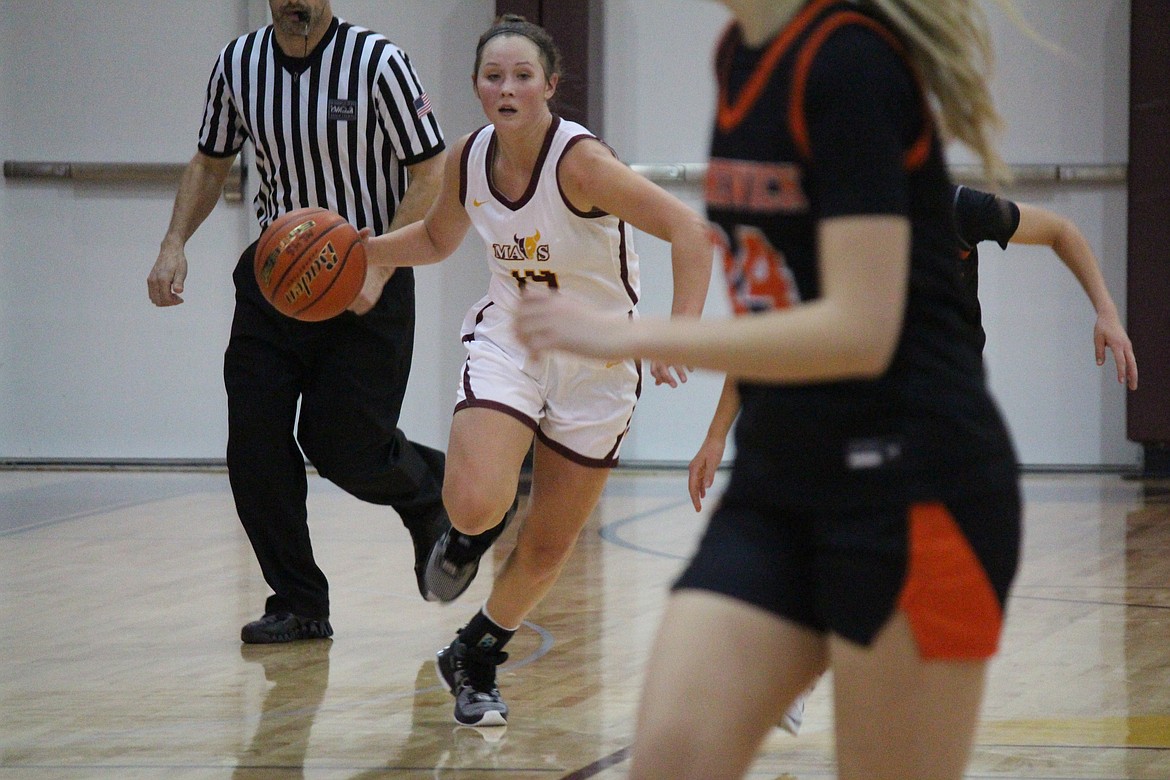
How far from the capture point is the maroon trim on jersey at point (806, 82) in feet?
5.04

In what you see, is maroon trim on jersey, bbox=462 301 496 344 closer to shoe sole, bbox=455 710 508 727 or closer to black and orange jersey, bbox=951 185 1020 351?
shoe sole, bbox=455 710 508 727

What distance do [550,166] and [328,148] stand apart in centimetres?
127

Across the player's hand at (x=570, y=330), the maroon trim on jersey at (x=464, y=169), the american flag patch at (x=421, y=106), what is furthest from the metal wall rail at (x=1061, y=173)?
the player's hand at (x=570, y=330)

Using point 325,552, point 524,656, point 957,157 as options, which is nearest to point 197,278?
point 325,552

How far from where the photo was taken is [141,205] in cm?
891

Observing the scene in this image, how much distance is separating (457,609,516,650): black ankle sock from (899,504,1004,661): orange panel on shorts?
84.3 inches

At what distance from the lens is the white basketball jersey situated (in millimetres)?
3559

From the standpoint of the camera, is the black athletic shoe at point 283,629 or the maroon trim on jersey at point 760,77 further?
the black athletic shoe at point 283,629

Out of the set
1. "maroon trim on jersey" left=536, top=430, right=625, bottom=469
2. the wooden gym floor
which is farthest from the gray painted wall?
"maroon trim on jersey" left=536, top=430, right=625, bottom=469

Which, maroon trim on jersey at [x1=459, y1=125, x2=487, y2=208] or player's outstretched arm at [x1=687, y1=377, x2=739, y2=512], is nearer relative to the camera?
player's outstretched arm at [x1=687, y1=377, x2=739, y2=512]

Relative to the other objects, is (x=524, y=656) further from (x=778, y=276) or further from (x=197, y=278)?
(x=197, y=278)

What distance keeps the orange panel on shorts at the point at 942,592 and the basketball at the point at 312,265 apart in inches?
89.3

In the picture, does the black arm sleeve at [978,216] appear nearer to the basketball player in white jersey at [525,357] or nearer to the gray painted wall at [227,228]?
the basketball player in white jersey at [525,357]

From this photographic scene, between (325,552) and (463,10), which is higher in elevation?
(463,10)
